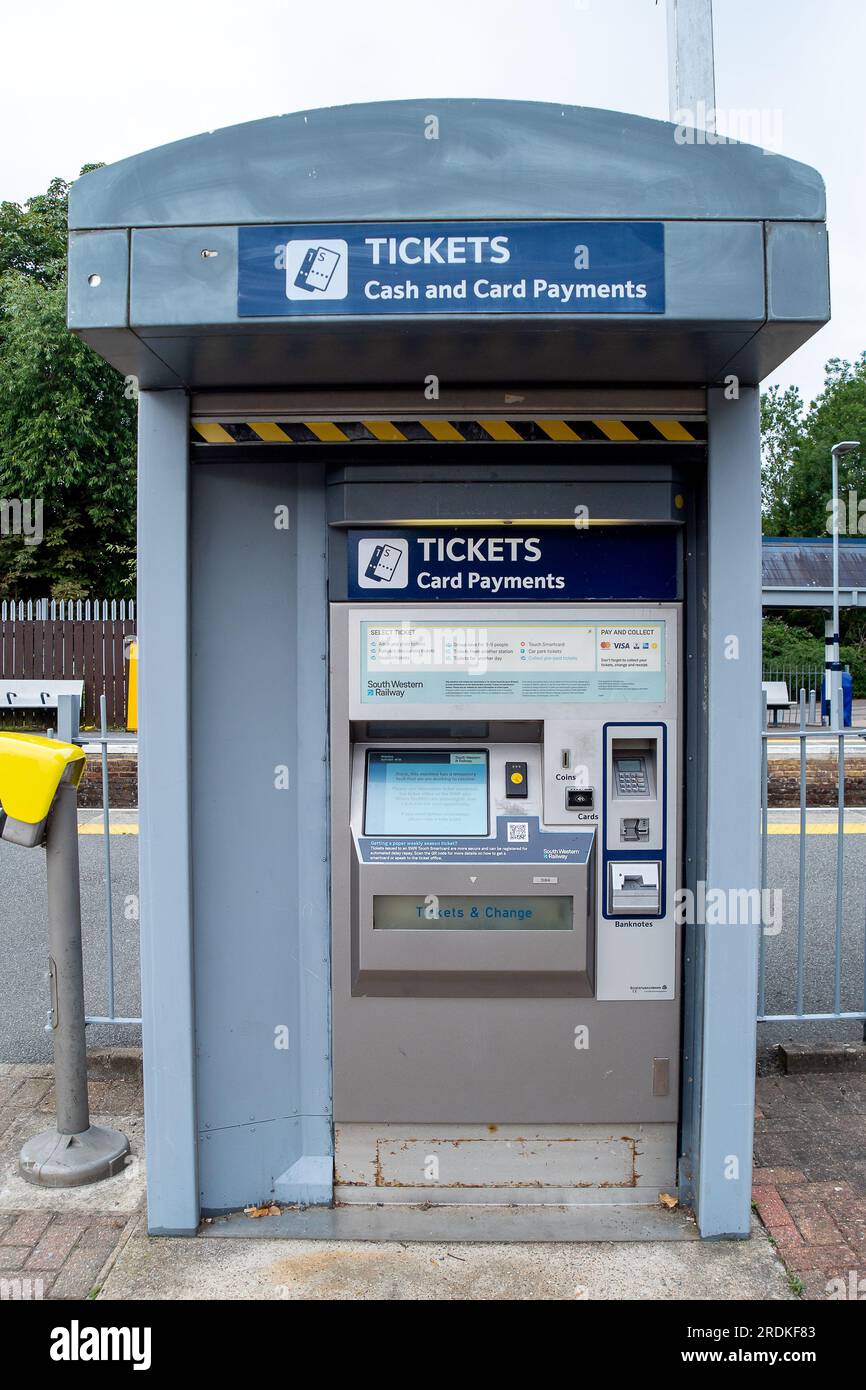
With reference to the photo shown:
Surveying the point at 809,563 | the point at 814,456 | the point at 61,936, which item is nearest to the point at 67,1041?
the point at 61,936

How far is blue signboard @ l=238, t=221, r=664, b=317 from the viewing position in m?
2.49

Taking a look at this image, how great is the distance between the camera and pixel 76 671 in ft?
52.0

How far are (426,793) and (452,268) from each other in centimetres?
146

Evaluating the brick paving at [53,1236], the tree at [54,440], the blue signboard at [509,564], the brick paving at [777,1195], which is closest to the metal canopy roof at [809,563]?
the tree at [54,440]

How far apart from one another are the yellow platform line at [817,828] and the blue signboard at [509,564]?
6595 mm

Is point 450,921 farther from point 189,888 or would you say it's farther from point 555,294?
point 555,294

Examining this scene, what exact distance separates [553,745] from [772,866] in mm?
5188

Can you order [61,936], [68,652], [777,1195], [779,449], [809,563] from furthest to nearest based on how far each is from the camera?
[779,449]
[809,563]
[68,652]
[61,936]
[777,1195]

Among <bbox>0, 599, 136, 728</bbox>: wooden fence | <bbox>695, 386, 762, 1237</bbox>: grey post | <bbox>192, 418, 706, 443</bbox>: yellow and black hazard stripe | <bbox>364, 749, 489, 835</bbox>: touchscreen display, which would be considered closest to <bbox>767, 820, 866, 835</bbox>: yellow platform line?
<bbox>695, 386, 762, 1237</bbox>: grey post

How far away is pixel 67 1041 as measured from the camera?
3482mm

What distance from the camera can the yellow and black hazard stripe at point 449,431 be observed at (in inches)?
120

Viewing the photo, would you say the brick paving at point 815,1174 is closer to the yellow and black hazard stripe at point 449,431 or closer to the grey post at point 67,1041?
the grey post at point 67,1041

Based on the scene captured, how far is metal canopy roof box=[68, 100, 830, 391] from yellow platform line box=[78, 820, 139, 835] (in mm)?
7308

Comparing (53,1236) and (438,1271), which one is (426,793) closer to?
(438,1271)
